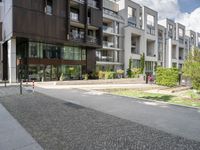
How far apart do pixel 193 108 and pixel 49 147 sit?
25.9 ft

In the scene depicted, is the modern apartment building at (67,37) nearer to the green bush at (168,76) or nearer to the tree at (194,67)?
the green bush at (168,76)

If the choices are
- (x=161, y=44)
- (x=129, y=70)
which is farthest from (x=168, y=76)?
(x=161, y=44)

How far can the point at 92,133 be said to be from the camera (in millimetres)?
6574

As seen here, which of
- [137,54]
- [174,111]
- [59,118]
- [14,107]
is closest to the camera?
[59,118]

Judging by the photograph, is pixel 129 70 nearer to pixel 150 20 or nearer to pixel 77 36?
pixel 77 36

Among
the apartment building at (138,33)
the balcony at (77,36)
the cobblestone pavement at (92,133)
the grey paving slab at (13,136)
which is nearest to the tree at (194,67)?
the cobblestone pavement at (92,133)

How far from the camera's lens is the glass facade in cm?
2867

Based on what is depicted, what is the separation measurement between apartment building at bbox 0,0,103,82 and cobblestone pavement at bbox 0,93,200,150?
18758 mm

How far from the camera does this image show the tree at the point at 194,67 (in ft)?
48.0

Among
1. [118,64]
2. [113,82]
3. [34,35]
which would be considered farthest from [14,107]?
[118,64]

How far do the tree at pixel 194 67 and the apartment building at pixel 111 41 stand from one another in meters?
25.5

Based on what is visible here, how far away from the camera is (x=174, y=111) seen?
33.0 ft

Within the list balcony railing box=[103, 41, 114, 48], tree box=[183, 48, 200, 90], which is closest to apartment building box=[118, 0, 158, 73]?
balcony railing box=[103, 41, 114, 48]

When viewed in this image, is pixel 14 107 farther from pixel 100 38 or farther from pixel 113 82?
pixel 100 38
